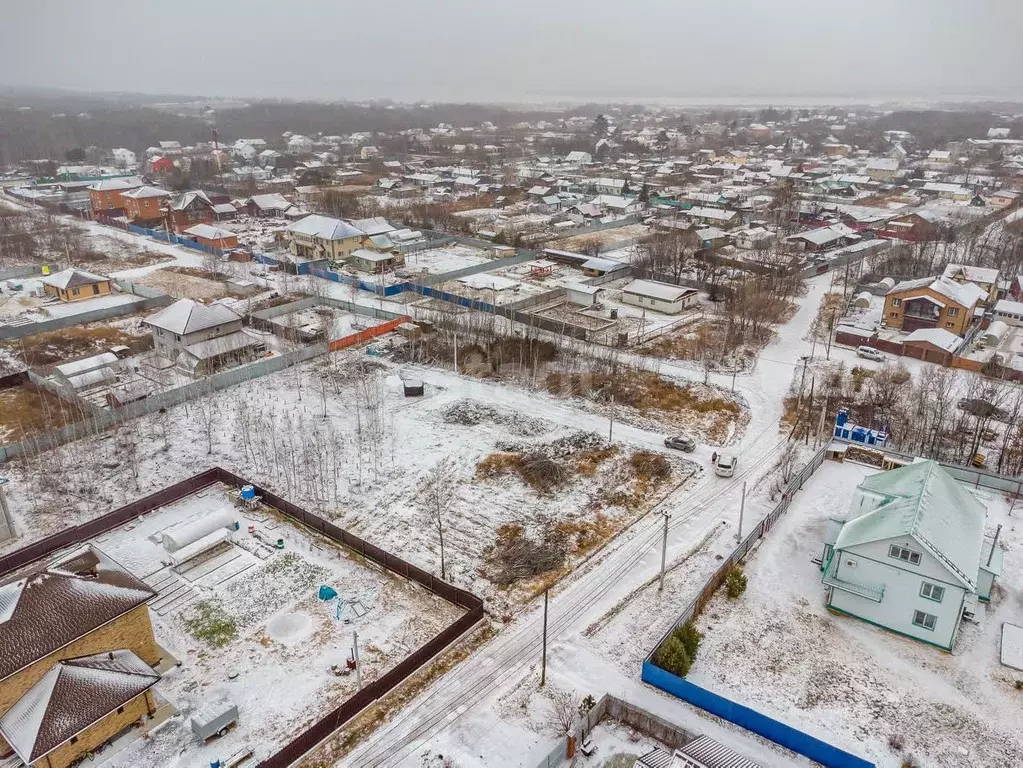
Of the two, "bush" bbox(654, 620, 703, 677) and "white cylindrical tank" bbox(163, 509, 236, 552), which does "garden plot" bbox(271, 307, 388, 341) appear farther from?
"bush" bbox(654, 620, 703, 677)

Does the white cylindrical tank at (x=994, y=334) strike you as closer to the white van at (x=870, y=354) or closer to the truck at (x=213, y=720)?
the white van at (x=870, y=354)

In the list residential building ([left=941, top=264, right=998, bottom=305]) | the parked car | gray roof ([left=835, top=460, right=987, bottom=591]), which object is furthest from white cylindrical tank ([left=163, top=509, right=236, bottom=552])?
residential building ([left=941, top=264, right=998, bottom=305])

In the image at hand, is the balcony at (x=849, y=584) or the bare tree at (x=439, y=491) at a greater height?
the balcony at (x=849, y=584)

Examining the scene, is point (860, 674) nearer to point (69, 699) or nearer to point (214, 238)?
point (69, 699)

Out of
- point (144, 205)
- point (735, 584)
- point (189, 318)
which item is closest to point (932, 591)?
point (735, 584)

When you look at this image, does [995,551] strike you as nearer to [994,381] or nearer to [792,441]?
[792,441]

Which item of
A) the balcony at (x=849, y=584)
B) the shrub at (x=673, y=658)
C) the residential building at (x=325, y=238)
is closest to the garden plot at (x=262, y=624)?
the shrub at (x=673, y=658)
